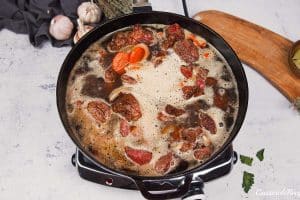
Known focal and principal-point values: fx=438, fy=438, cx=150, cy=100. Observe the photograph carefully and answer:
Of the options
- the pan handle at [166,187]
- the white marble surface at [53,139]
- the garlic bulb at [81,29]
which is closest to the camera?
the pan handle at [166,187]

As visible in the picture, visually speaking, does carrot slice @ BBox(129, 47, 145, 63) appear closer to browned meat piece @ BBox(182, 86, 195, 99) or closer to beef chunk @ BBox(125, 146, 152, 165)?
browned meat piece @ BBox(182, 86, 195, 99)

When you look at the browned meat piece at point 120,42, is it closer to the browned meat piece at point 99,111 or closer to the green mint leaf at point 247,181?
the browned meat piece at point 99,111

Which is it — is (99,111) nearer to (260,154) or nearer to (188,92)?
(188,92)

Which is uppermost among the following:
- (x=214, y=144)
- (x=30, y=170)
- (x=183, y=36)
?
(x=183, y=36)

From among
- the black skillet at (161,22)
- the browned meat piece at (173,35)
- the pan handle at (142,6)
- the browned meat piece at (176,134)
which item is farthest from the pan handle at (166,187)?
the pan handle at (142,6)

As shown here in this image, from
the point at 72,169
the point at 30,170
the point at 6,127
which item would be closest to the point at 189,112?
the point at 72,169

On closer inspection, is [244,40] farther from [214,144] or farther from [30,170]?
[30,170]
